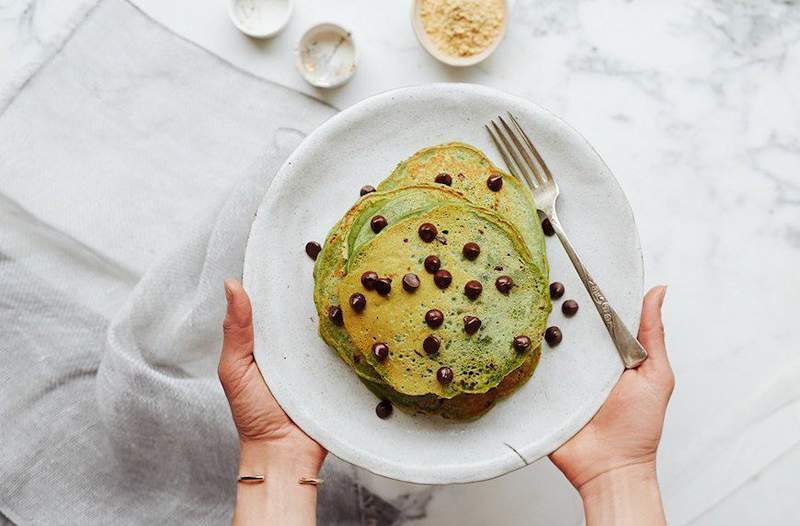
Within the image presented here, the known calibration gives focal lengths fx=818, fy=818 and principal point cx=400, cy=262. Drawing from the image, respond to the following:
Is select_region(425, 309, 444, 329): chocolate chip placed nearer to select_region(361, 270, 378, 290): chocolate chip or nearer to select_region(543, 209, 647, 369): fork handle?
select_region(361, 270, 378, 290): chocolate chip

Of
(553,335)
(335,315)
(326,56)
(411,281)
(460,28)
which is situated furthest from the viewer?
(326,56)

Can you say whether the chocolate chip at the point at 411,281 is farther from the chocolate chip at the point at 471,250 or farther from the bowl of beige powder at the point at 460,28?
the bowl of beige powder at the point at 460,28

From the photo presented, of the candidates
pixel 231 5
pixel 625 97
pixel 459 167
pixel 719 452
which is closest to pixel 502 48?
pixel 625 97

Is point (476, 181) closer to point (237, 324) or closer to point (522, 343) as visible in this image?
point (522, 343)

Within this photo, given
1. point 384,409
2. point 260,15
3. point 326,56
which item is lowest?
point 384,409

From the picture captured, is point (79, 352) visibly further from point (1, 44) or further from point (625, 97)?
point (625, 97)

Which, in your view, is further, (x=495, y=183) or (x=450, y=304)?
(x=495, y=183)

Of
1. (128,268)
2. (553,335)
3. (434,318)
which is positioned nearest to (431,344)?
(434,318)
